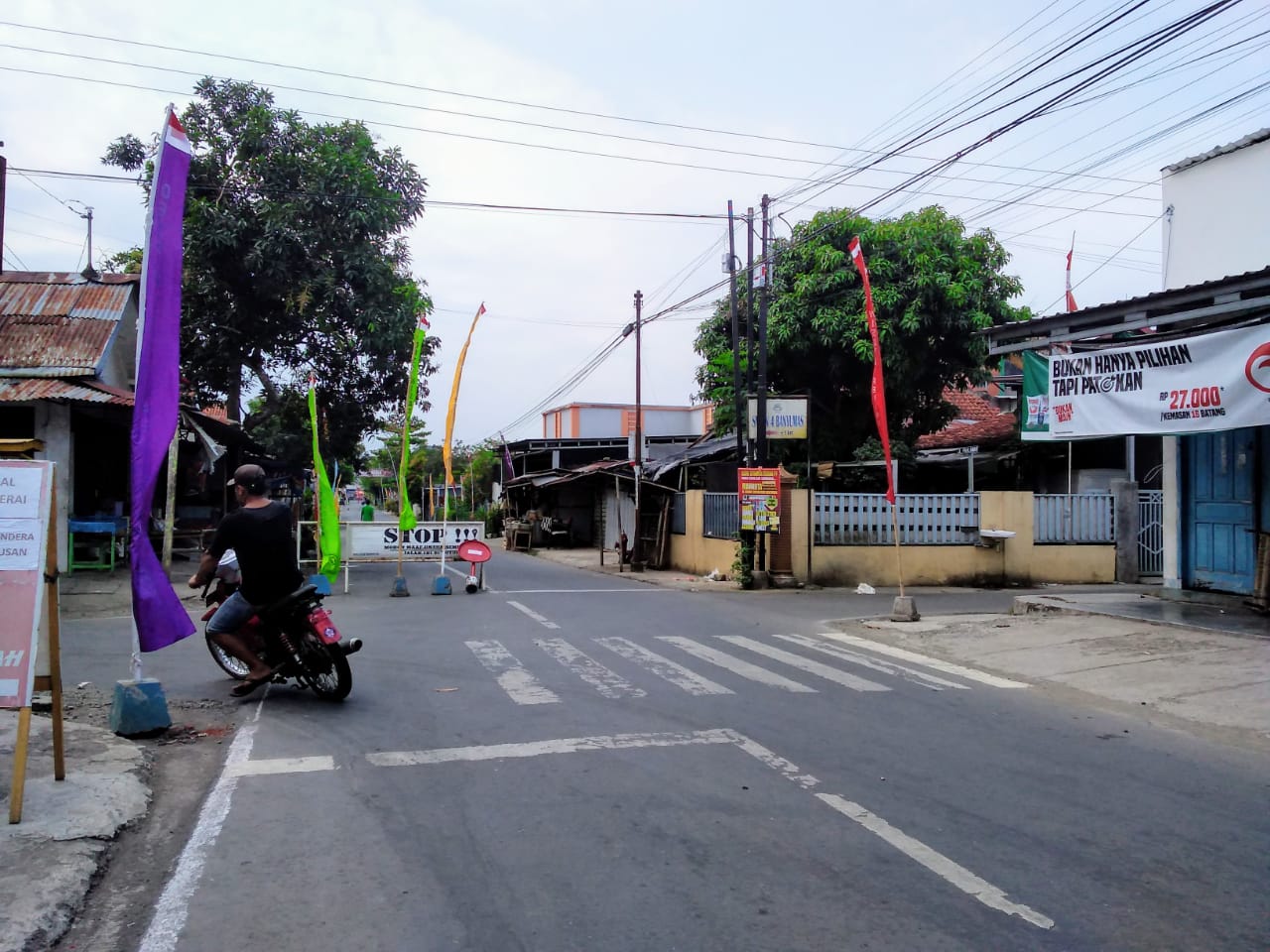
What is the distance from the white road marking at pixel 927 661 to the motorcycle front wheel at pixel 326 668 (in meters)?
5.56

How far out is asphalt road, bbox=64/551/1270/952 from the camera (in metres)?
3.50

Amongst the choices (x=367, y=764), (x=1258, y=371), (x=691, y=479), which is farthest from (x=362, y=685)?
(x=691, y=479)

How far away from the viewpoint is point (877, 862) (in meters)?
4.05

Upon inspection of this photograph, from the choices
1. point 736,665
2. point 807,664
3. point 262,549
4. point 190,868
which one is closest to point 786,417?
point 807,664

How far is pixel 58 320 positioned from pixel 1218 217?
61.7 ft

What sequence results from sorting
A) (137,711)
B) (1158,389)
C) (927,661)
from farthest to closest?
(1158,389)
(927,661)
(137,711)

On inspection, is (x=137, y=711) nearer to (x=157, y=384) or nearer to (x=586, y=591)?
(x=157, y=384)

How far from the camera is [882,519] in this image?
1795 cm

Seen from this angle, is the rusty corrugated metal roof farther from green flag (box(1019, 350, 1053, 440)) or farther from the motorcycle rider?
green flag (box(1019, 350, 1053, 440))

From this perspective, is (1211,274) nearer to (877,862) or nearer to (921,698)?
(921,698)

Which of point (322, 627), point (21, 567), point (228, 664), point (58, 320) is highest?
point (58, 320)

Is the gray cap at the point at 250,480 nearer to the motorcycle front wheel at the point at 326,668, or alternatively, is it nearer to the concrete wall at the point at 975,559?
the motorcycle front wheel at the point at 326,668

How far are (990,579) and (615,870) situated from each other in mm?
15563

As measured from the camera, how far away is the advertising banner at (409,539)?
16.8m
